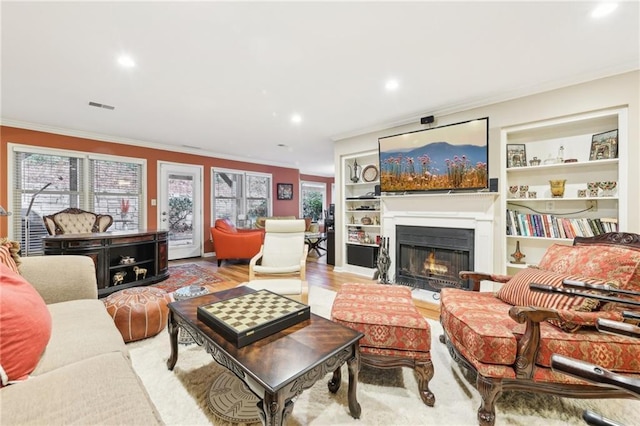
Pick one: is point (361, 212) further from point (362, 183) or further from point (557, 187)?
point (557, 187)

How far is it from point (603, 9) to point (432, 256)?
2803 millimetres

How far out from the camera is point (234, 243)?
504 cm

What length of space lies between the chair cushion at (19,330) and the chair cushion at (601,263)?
8.84ft

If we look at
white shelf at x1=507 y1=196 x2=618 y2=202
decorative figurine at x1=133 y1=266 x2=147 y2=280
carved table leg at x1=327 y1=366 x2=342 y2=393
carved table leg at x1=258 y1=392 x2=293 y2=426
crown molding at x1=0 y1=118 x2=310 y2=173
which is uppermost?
crown molding at x1=0 y1=118 x2=310 y2=173

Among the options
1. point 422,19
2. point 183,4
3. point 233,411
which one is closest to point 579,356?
point 233,411

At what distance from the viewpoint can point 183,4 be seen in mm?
1713

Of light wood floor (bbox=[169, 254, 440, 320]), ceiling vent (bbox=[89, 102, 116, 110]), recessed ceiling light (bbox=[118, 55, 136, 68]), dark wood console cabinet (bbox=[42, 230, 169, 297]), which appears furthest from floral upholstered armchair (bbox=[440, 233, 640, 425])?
ceiling vent (bbox=[89, 102, 116, 110])

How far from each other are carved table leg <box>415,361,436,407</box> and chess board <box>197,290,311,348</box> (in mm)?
717

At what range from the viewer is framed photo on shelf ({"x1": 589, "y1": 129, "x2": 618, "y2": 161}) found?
252cm

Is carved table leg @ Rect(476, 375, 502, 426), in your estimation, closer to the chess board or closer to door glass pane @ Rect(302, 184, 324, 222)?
the chess board

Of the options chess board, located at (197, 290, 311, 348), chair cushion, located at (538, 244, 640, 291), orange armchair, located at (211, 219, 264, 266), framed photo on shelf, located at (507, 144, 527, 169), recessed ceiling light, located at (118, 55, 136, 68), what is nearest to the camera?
chess board, located at (197, 290, 311, 348)

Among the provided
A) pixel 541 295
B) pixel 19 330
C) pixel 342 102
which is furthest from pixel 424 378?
pixel 342 102

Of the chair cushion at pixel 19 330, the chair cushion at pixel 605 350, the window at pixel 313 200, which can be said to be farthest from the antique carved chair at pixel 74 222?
the window at pixel 313 200

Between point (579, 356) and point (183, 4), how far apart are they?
10.1ft
